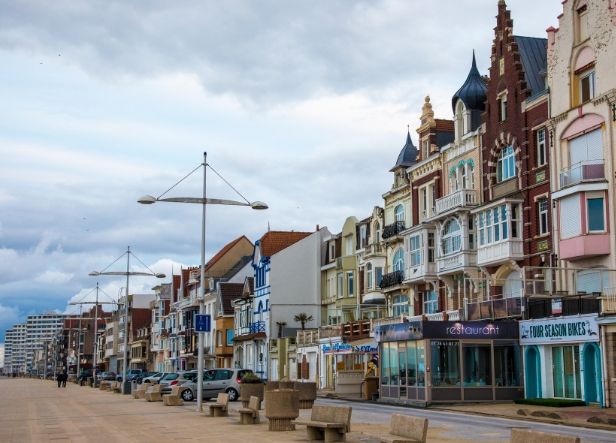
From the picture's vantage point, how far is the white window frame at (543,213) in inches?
1628

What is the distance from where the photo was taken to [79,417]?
96.8 feet

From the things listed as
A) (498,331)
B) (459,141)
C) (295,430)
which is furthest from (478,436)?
(459,141)

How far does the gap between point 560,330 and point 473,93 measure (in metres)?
18.9

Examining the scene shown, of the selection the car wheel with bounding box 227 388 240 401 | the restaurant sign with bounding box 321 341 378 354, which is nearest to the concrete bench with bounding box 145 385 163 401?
the car wheel with bounding box 227 388 240 401

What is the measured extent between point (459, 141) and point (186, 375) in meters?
18.9

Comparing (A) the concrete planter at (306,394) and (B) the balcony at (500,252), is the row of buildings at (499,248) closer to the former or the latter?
(B) the balcony at (500,252)

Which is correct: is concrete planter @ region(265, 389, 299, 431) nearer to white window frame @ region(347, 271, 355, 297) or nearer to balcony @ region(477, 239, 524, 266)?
balcony @ region(477, 239, 524, 266)

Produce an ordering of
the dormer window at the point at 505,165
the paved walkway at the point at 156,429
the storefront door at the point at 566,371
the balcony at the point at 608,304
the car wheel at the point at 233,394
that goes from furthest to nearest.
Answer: the dormer window at the point at 505,165, the car wheel at the point at 233,394, the storefront door at the point at 566,371, the balcony at the point at 608,304, the paved walkway at the point at 156,429

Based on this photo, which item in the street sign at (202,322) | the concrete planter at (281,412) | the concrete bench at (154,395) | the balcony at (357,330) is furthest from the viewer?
the balcony at (357,330)

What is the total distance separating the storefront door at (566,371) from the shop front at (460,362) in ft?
7.04

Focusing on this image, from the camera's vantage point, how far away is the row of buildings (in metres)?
35.6

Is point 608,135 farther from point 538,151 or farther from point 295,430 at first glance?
point 295,430

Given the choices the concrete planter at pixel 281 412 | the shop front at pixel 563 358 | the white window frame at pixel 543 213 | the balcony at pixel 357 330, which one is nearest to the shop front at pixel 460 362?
the shop front at pixel 563 358

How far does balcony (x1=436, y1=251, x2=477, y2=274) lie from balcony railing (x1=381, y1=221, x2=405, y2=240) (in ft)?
22.2
